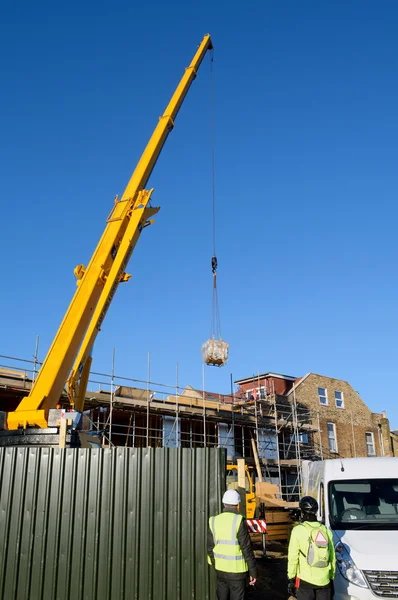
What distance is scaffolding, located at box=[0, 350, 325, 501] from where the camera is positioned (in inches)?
739

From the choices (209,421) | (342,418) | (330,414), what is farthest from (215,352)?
(342,418)

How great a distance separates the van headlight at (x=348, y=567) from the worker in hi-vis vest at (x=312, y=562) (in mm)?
362

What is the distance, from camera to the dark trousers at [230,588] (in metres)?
5.90

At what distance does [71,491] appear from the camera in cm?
669

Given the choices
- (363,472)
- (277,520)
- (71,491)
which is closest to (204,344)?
(277,520)

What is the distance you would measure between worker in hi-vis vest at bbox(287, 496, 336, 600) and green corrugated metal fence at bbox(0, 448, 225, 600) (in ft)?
3.39

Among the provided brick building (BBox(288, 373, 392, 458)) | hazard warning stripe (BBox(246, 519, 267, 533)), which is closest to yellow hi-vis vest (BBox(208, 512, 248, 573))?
hazard warning stripe (BBox(246, 519, 267, 533))

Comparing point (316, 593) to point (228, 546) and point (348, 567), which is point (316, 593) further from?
point (228, 546)

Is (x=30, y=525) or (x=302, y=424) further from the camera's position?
(x=302, y=424)

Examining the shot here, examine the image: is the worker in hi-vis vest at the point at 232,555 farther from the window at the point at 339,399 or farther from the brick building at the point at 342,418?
the window at the point at 339,399

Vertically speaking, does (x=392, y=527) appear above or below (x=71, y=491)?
below

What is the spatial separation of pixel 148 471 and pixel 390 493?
363 cm

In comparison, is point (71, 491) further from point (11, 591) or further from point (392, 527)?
point (392, 527)

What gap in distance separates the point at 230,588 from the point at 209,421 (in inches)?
674
